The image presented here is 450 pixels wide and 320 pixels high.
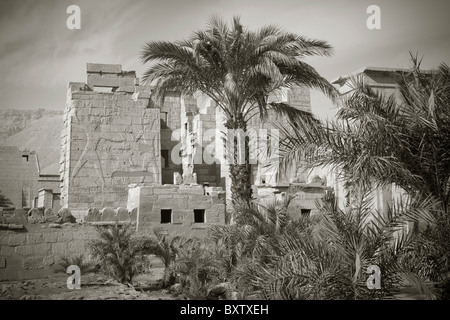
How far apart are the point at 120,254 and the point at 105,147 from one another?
922 centimetres

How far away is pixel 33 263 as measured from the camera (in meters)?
13.9

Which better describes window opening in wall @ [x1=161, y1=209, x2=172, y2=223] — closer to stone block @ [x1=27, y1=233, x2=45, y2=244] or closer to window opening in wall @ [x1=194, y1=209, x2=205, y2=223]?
window opening in wall @ [x1=194, y1=209, x2=205, y2=223]

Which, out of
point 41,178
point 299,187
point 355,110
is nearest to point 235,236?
point 355,110

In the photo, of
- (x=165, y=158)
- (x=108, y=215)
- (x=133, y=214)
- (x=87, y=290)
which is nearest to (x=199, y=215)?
(x=133, y=214)

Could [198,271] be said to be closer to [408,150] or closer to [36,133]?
[408,150]

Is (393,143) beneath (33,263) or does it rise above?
above

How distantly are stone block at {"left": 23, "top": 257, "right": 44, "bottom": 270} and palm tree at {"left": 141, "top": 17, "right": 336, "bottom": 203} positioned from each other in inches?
212

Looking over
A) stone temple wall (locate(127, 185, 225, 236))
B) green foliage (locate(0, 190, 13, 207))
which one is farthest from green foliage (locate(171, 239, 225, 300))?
green foliage (locate(0, 190, 13, 207))

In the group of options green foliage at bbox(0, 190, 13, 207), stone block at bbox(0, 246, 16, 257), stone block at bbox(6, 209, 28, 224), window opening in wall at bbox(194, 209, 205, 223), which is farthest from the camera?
green foliage at bbox(0, 190, 13, 207)

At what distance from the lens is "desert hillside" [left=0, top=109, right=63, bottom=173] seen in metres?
64.6

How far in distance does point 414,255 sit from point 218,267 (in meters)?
4.41

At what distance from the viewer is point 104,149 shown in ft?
68.1

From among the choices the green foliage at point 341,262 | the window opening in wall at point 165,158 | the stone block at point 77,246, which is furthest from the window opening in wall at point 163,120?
the green foliage at point 341,262

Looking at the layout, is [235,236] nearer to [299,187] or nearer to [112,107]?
[299,187]
